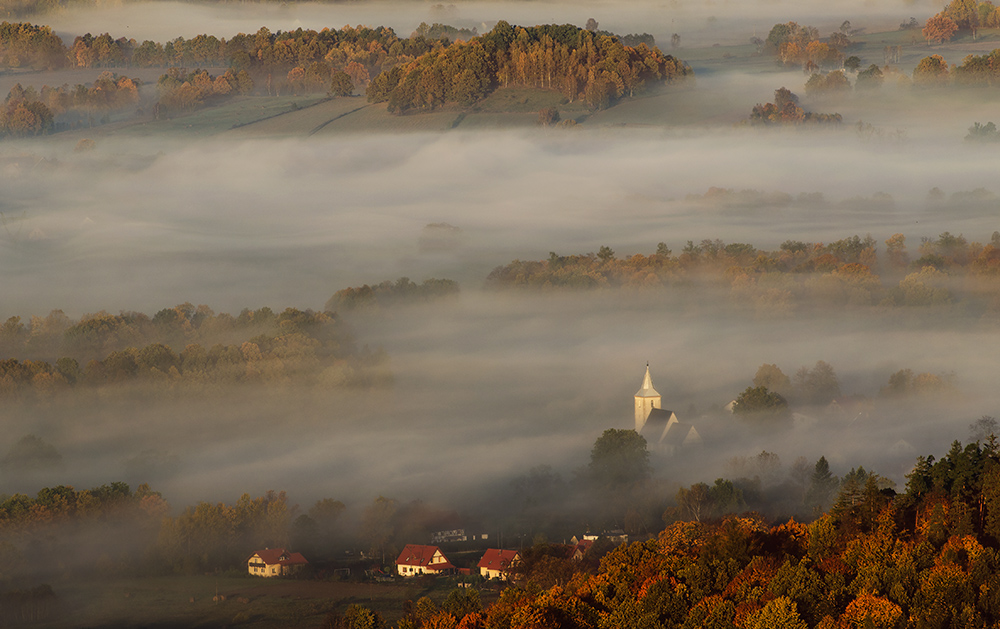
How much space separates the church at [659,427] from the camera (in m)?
101

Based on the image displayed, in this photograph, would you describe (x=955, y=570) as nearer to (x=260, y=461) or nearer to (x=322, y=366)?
(x=260, y=461)

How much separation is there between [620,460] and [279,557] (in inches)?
1093

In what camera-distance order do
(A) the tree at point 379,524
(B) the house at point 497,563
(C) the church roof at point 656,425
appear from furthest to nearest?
(C) the church roof at point 656,425, (A) the tree at point 379,524, (B) the house at point 497,563

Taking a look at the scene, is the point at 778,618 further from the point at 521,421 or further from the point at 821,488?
the point at 521,421

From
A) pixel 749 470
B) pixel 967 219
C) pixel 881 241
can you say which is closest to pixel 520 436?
pixel 749 470

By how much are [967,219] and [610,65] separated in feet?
203

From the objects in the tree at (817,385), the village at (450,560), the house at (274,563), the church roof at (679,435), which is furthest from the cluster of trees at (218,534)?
the tree at (817,385)

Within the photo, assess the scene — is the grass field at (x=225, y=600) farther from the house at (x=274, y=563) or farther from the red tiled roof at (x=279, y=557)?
the red tiled roof at (x=279, y=557)

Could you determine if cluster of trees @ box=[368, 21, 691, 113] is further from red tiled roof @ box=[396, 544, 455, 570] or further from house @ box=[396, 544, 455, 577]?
house @ box=[396, 544, 455, 577]

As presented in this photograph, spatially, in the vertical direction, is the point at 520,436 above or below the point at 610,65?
below

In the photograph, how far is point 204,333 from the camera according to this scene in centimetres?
14762

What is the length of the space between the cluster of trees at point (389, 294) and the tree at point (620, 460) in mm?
72040

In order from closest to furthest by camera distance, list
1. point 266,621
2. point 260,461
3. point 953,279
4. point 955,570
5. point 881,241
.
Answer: point 955,570 → point 266,621 → point 260,461 → point 953,279 → point 881,241

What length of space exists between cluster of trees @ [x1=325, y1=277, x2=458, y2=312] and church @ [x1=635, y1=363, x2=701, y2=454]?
63252 mm
